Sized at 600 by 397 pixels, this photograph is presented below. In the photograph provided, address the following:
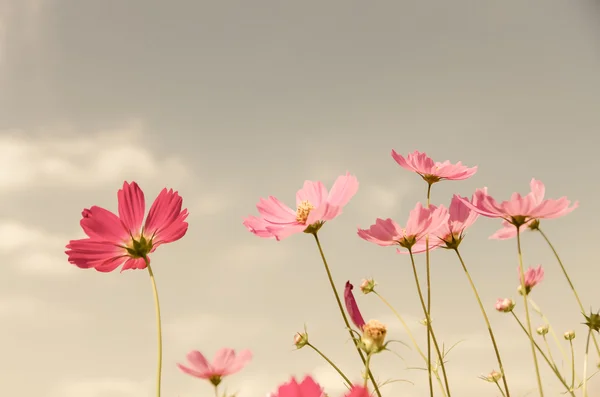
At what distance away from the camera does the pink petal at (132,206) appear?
1.89 ft

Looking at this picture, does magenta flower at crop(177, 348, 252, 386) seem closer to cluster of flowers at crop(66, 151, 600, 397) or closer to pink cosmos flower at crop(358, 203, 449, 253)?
cluster of flowers at crop(66, 151, 600, 397)

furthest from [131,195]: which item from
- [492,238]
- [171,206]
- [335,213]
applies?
[492,238]

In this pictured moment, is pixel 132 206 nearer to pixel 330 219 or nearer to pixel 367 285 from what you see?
pixel 330 219

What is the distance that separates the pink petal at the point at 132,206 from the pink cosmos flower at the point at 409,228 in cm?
26

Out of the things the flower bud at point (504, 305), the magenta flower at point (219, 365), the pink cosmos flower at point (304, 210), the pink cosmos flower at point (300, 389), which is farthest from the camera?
the flower bud at point (504, 305)

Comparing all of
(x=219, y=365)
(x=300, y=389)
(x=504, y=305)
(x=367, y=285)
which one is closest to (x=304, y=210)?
(x=219, y=365)

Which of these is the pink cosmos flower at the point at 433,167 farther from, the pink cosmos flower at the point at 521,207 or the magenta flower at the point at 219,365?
the magenta flower at the point at 219,365

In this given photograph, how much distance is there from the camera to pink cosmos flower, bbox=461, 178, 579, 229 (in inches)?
29.1

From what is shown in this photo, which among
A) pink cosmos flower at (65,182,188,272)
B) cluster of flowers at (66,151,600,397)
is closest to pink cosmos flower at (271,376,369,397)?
cluster of flowers at (66,151,600,397)

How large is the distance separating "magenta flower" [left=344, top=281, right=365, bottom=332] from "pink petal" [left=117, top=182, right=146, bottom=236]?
22 cm

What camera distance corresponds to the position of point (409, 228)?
72cm

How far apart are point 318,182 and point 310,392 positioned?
1.46 ft

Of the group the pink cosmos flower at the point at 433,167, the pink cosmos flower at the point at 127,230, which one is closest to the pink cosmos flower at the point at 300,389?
the pink cosmos flower at the point at 127,230

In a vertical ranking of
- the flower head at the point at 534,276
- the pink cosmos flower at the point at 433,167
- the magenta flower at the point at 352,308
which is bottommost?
the magenta flower at the point at 352,308
